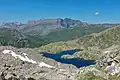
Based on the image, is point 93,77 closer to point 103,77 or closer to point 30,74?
point 103,77

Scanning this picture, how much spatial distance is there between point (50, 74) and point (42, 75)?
1.28 m

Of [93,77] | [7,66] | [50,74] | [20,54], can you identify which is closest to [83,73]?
[93,77]

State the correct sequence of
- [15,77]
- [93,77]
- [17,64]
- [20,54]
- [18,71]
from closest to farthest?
1. [93,77]
2. [15,77]
3. [18,71]
4. [17,64]
5. [20,54]

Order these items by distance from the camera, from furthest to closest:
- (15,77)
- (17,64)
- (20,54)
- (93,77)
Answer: (20,54) < (17,64) < (15,77) < (93,77)

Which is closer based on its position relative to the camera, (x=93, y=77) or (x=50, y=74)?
(x=93, y=77)

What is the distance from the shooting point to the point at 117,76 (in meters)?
43.1

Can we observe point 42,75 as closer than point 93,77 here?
No

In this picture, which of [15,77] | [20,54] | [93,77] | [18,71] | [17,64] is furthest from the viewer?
[20,54]

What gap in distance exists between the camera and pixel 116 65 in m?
47.7

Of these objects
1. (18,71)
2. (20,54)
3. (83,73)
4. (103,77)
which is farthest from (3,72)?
(20,54)

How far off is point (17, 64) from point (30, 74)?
6.98 metres

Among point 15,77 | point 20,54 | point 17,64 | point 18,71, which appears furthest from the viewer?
point 20,54

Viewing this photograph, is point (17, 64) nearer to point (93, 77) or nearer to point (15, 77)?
point (15, 77)

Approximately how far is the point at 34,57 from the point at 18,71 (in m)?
35.4
